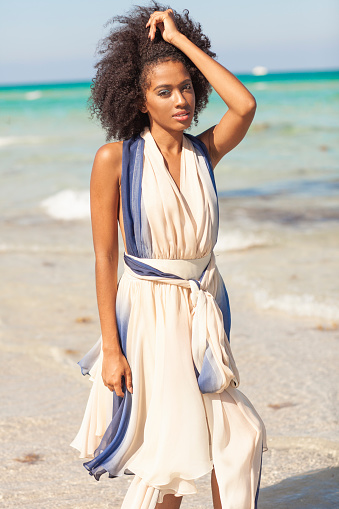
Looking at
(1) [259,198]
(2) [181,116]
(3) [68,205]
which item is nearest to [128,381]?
(2) [181,116]

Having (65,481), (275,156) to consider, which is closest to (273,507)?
(65,481)

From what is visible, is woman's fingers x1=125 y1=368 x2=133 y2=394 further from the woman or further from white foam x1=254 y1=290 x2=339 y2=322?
white foam x1=254 y1=290 x2=339 y2=322

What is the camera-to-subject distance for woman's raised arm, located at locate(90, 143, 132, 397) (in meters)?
2.61

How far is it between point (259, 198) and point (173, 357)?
10570 millimetres

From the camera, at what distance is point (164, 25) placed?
2.63 metres

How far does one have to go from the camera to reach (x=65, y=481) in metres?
3.54

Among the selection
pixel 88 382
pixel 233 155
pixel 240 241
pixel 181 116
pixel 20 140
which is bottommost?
Answer: pixel 20 140

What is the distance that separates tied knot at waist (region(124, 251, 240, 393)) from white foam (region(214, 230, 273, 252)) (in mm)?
5887

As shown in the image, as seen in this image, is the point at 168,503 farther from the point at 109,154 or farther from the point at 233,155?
the point at 233,155

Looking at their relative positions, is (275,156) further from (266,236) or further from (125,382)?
(125,382)

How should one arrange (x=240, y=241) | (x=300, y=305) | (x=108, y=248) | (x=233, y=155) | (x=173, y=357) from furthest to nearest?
1. (x=233, y=155)
2. (x=240, y=241)
3. (x=300, y=305)
4. (x=108, y=248)
5. (x=173, y=357)

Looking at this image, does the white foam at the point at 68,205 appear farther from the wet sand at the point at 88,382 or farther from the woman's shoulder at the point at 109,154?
the woman's shoulder at the point at 109,154

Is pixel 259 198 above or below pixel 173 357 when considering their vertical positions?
below

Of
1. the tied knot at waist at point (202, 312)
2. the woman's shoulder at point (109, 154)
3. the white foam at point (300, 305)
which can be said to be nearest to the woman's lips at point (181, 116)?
the woman's shoulder at point (109, 154)
